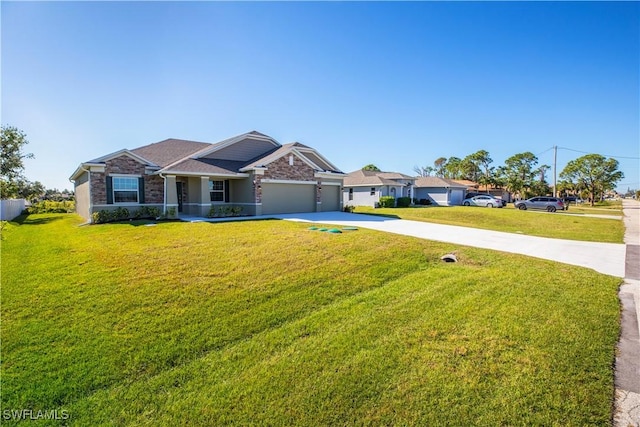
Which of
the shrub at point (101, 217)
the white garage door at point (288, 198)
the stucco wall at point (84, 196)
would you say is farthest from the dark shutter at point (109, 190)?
the white garage door at point (288, 198)

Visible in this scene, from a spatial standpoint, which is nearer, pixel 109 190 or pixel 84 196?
pixel 109 190

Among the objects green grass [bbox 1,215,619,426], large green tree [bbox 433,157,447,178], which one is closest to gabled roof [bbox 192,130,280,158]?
green grass [bbox 1,215,619,426]

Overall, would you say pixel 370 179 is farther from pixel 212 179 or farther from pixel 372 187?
pixel 212 179

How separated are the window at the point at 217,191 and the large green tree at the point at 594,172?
68.7 m

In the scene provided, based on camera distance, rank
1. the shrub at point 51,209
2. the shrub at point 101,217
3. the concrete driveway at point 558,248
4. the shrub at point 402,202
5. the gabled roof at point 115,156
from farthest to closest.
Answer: the shrub at point 402,202
the shrub at point 51,209
the gabled roof at point 115,156
the shrub at point 101,217
the concrete driveway at point 558,248

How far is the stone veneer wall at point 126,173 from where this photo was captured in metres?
15.5

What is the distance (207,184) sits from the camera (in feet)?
57.7

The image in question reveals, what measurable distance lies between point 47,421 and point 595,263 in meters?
11.9

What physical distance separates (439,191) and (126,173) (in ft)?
121

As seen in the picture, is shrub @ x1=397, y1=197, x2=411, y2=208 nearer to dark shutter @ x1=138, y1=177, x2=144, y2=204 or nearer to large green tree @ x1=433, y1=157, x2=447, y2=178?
dark shutter @ x1=138, y1=177, x2=144, y2=204

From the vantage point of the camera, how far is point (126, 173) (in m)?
16.3

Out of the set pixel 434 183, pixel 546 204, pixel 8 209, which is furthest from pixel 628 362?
pixel 434 183

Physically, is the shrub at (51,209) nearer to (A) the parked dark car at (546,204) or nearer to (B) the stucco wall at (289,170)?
(B) the stucco wall at (289,170)

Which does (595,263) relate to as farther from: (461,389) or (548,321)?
(461,389)
